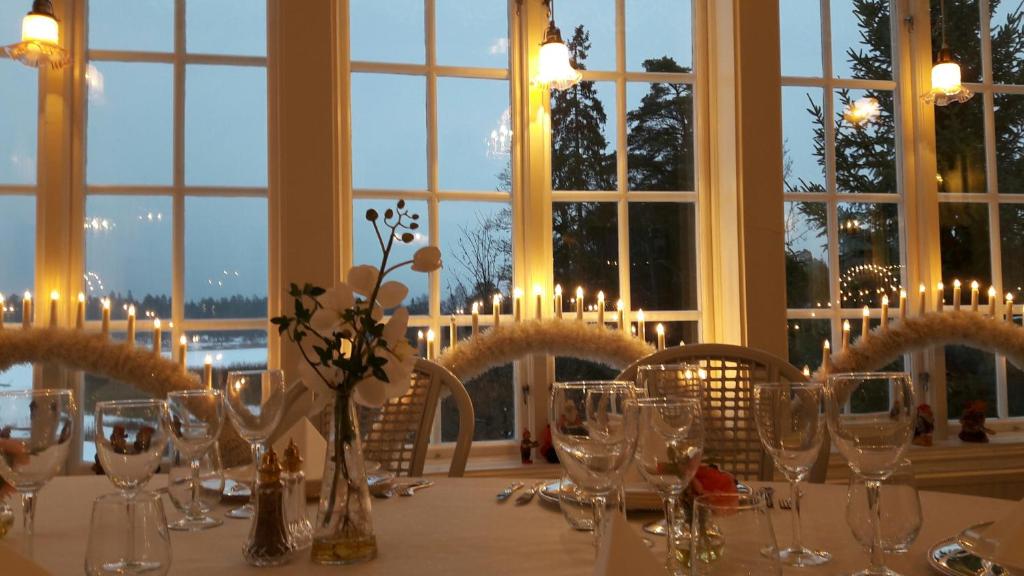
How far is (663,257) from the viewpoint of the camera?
3092 mm

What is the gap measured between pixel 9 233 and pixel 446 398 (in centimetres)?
151

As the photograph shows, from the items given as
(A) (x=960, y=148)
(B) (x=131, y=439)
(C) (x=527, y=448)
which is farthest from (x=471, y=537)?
(A) (x=960, y=148)

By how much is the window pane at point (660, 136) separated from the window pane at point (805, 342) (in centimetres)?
Result: 67

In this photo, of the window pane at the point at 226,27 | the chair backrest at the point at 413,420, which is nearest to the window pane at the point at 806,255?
the chair backrest at the point at 413,420

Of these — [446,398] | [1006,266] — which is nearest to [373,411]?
[446,398]

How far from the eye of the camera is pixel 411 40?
9.85 feet

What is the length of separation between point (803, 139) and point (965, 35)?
857mm

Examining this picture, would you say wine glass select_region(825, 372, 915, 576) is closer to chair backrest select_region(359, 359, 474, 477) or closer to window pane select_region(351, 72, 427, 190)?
chair backrest select_region(359, 359, 474, 477)

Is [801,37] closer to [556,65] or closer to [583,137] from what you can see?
[583,137]

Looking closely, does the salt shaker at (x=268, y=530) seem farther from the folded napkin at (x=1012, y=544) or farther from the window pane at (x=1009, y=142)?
the window pane at (x=1009, y=142)

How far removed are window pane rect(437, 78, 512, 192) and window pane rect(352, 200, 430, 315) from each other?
188 mm

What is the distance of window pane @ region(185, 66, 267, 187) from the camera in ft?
9.22

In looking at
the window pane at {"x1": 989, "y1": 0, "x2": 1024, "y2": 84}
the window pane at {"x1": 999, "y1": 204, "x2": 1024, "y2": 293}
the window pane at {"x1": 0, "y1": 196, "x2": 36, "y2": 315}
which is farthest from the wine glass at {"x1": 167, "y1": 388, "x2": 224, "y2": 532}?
the window pane at {"x1": 989, "y1": 0, "x2": 1024, "y2": 84}

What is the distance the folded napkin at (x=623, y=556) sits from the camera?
25.5 inches
